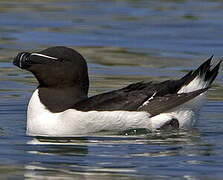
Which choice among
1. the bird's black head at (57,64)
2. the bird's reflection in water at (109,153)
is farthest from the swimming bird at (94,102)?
the bird's reflection in water at (109,153)

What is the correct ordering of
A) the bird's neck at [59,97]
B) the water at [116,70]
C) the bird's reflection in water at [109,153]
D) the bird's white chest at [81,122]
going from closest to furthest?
the bird's reflection in water at [109,153]
the water at [116,70]
the bird's white chest at [81,122]
the bird's neck at [59,97]

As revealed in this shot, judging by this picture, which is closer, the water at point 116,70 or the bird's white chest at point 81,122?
the water at point 116,70

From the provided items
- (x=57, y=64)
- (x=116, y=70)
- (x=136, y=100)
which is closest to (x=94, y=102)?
(x=136, y=100)

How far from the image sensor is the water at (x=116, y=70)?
27.8ft

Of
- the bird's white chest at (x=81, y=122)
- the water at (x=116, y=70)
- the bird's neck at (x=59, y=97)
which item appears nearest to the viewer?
the water at (x=116, y=70)

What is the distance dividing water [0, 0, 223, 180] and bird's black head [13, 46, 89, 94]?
65 cm

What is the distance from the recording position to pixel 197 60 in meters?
15.2

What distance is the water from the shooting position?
27.8 feet

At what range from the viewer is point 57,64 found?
10180 millimetres

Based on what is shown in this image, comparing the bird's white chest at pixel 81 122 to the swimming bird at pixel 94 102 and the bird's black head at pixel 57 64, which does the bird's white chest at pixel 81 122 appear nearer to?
the swimming bird at pixel 94 102

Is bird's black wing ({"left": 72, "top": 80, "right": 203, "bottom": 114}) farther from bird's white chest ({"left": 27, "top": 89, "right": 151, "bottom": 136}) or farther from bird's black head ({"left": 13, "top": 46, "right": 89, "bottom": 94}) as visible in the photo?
bird's black head ({"left": 13, "top": 46, "right": 89, "bottom": 94})

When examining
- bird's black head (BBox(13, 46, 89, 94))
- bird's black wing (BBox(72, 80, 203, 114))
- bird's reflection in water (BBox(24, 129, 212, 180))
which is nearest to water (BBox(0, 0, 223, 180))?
bird's reflection in water (BBox(24, 129, 212, 180))

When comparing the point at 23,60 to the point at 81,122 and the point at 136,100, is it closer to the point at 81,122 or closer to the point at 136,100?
the point at 81,122

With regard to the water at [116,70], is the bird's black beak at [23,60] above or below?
above
